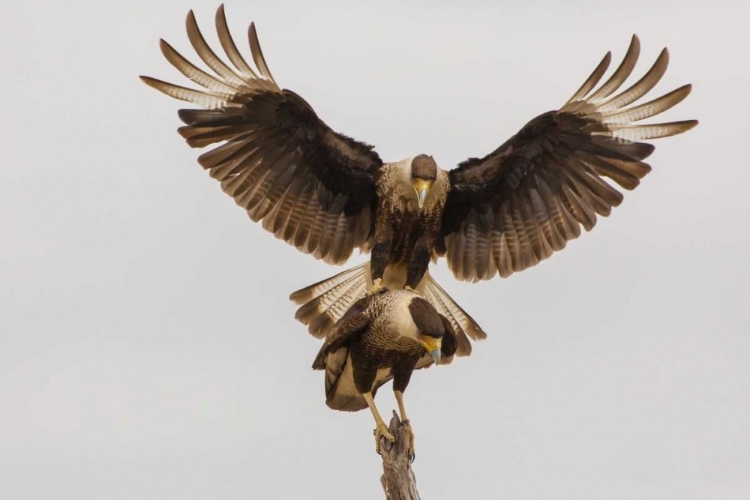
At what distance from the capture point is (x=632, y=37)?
9.38m

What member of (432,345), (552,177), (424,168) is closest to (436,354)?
(432,345)

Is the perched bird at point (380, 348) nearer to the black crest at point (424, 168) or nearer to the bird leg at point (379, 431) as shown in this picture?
the bird leg at point (379, 431)

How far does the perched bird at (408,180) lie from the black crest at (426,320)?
1142 millimetres

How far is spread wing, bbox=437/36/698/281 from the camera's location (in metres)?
9.89

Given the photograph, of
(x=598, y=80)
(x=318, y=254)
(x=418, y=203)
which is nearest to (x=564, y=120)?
(x=598, y=80)

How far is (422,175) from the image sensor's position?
9.64 m

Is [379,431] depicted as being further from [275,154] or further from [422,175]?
[275,154]

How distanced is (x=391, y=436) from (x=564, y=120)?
107 inches

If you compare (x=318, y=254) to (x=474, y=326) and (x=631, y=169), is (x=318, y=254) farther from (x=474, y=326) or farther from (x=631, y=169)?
(x=631, y=169)

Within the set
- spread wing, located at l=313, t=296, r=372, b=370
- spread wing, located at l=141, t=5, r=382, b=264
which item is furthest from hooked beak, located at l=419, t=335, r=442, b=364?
spread wing, located at l=141, t=5, r=382, b=264

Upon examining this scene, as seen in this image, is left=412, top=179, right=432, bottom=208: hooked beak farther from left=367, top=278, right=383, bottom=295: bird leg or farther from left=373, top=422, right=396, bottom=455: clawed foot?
left=373, top=422, right=396, bottom=455: clawed foot

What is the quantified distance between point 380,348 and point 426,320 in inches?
17.2

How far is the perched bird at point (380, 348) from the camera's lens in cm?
862

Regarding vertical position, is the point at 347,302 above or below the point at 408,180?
below
